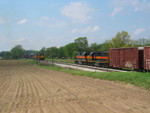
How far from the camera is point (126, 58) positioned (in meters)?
25.2

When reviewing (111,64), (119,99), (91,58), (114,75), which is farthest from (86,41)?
(119,99)

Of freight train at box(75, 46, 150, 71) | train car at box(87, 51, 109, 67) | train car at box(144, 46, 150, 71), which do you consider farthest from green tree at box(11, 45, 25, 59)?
train car at box(144, 46, 150, 71)

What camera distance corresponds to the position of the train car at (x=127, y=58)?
22922 millimetres

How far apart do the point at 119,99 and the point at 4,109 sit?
18.7 ft

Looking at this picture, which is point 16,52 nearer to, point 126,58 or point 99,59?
point 99,59

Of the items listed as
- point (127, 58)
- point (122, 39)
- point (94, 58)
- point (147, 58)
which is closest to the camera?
point (147, 58)

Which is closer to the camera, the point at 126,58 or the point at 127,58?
the point at 127,58

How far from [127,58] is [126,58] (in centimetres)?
22

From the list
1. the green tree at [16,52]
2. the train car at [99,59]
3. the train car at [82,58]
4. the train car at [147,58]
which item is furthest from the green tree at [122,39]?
the green tree at [16,52]

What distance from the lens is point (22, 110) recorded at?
7871 mm

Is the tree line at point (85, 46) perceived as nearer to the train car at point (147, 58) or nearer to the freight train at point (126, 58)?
the freight train at point (126, 58)

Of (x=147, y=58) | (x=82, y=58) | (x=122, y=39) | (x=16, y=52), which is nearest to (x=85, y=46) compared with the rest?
(x=122, y=39)

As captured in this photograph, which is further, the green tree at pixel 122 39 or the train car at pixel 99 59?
the green tree at pixel 122 39

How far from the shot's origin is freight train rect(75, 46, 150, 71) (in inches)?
846
